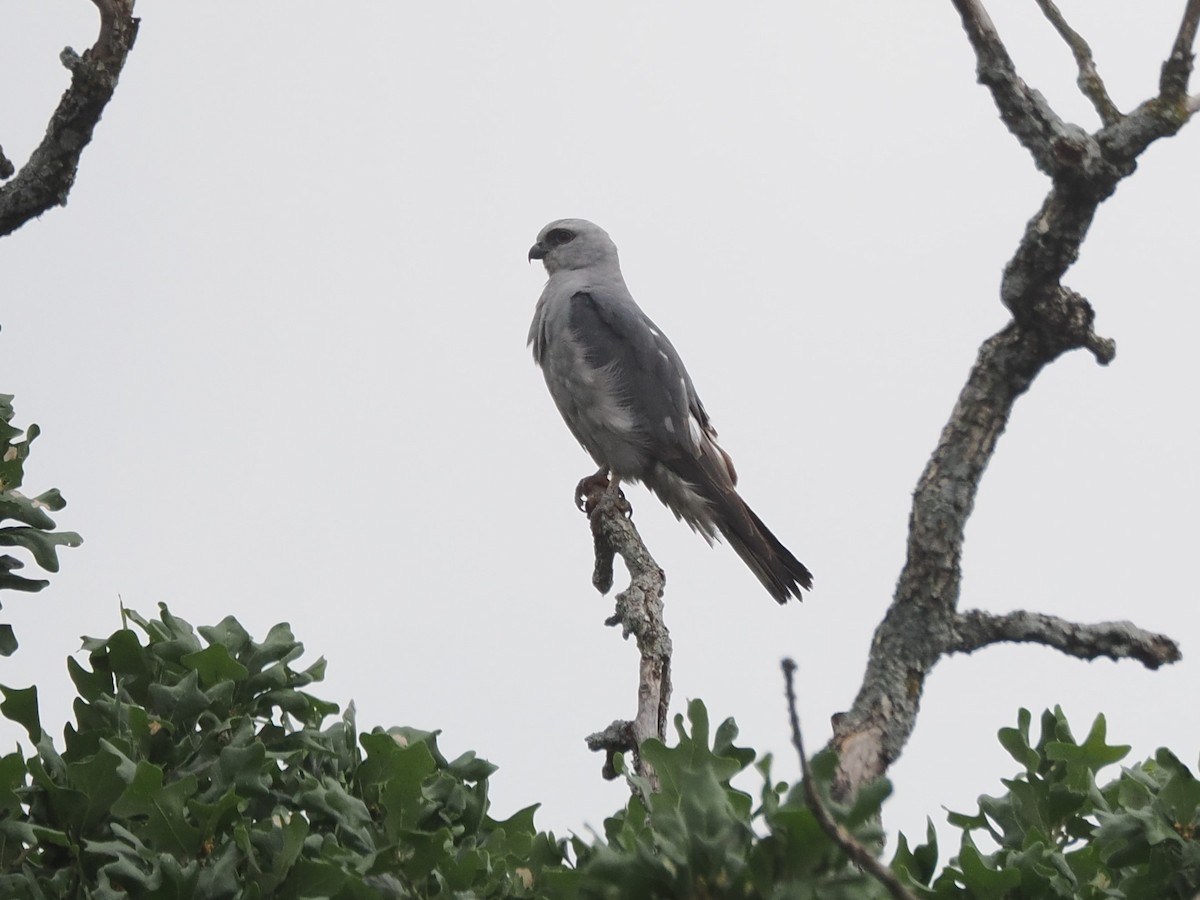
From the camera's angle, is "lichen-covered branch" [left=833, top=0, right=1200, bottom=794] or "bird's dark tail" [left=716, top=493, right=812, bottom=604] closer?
"lichen-covered branch" [left=833, top=0, right=1200, bottom=794]

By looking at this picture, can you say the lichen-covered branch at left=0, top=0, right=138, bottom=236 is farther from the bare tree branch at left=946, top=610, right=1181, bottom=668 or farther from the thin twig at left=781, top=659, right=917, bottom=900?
the thin twig at left=781, top=659, right=917, bottom=900

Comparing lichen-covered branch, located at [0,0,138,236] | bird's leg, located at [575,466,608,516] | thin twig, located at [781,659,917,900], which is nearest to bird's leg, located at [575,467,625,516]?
bird's leg, located at [575,466,608,516]

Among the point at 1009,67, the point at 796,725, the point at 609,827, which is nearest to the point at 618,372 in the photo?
the point at 1009,67

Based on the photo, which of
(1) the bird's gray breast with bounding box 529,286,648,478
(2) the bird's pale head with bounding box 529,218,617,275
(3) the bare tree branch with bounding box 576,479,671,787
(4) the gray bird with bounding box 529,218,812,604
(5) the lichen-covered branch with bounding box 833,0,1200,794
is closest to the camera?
(5) the lichen-covered branch with bounding box 833,0,1200,794

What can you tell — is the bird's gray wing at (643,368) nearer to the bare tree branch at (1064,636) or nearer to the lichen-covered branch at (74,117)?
the lichen-covered branch at (74,117)

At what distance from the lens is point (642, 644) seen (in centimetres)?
350

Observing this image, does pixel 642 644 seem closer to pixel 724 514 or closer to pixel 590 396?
pixel 724 514

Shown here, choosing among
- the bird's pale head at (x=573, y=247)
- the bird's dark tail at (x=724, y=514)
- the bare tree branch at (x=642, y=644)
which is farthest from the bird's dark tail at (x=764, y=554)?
the bird's pale head at (x=573, y=247)

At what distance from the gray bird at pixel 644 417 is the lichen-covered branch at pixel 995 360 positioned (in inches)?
134

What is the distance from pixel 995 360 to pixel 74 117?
2385mm

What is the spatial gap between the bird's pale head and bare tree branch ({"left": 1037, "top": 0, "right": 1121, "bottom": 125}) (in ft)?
15.6

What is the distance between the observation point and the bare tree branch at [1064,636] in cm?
264

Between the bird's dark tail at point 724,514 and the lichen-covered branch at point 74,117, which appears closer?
the lichen-covered branch at point 74,117

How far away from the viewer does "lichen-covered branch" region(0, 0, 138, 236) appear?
Result: 337 centimetres
